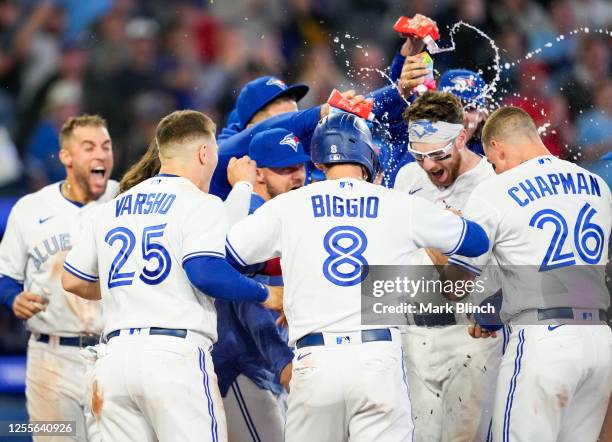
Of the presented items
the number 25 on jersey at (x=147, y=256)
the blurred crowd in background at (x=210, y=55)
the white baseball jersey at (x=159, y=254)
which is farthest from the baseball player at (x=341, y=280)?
the blurred crowd in background at (x=210, y=55)

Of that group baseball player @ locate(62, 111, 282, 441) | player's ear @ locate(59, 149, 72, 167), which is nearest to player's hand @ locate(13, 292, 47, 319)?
player's ear @ locate(59, 149, 72, 167)

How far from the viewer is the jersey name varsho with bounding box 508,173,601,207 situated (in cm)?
501

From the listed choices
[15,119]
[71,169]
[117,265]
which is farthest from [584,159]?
[15,119]

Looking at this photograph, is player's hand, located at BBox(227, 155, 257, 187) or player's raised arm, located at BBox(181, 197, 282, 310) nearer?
player's raised arm, located at BBox(181, 197, 282, 310)

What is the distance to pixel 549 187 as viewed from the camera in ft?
16.5

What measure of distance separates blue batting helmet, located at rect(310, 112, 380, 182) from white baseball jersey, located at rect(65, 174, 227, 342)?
565 millimetres

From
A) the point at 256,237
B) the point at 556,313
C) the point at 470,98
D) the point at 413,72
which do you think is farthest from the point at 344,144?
the point at 470,98

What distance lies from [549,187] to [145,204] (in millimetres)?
2034

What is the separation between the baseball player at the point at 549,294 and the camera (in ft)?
15.8

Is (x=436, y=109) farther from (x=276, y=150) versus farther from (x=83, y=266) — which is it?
(x=83, y=266)

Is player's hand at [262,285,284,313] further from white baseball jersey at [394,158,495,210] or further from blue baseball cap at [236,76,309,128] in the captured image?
blue baseball cap at [236,76,309,128]

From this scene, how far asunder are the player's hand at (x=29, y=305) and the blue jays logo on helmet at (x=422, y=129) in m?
2.58

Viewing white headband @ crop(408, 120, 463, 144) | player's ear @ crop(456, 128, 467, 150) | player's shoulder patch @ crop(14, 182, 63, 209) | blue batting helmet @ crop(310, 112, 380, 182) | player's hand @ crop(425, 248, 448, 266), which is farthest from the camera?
player's shoulder patch @ crop(14, 182, 63, 209)

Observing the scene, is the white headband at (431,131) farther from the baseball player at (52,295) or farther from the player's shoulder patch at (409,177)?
the baseball player at (52,295)
